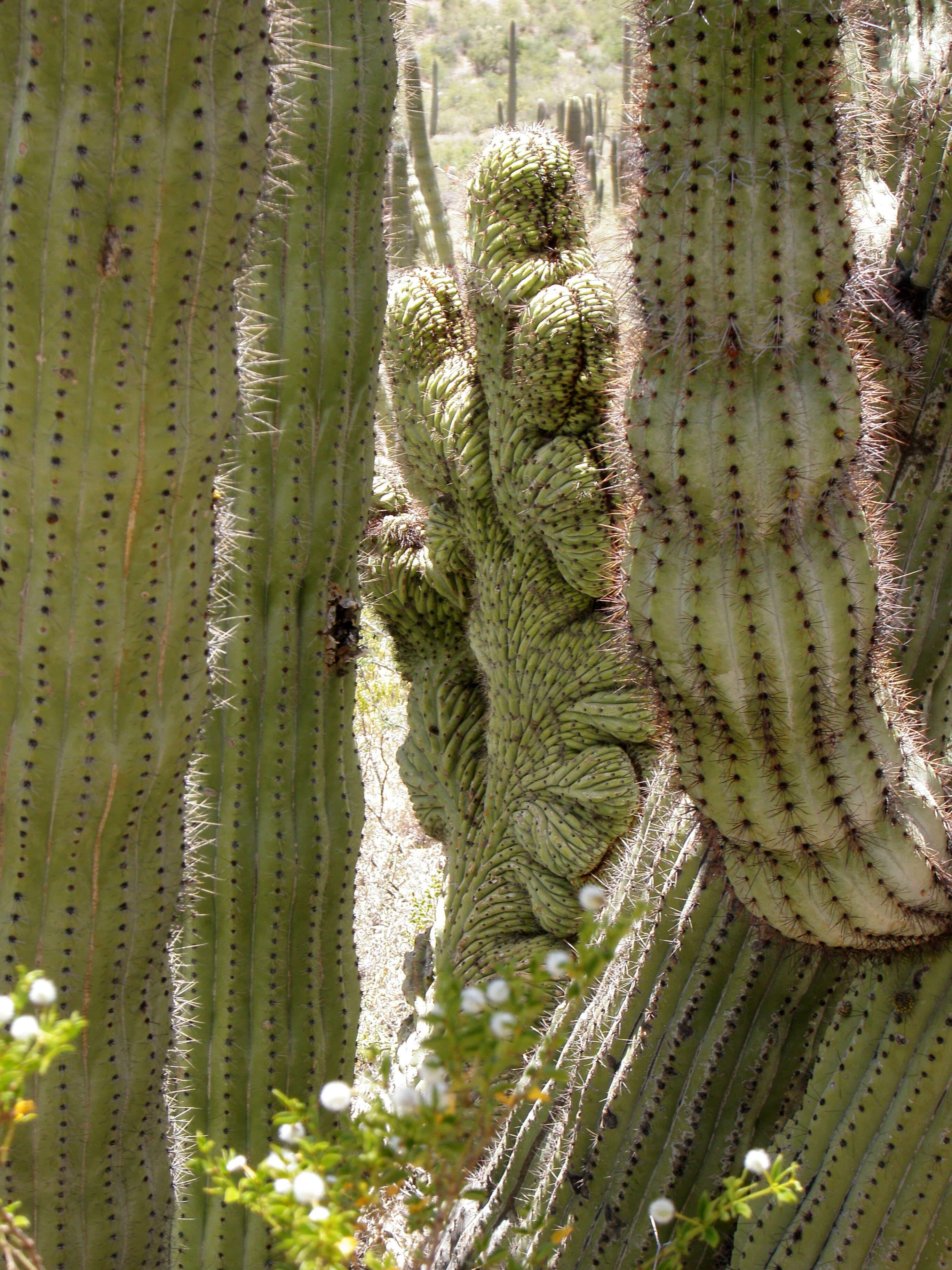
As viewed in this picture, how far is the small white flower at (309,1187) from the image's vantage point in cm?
108

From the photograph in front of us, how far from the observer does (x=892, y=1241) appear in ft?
7.92

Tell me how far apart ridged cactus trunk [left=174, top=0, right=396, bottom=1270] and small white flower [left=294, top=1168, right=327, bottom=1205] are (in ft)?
6.15

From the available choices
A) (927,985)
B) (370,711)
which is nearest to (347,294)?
(927,985)

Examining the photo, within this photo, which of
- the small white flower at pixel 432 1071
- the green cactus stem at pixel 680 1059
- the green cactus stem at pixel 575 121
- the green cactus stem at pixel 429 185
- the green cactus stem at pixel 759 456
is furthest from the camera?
the green cactus stem at pixel 575 121

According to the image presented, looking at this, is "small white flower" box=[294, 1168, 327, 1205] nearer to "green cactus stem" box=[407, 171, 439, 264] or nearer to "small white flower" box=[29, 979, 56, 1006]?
"small white flower" box=[29, 979, 56, 1006]

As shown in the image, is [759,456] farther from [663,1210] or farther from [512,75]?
[512,75]

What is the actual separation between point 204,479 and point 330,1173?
3.68 ft

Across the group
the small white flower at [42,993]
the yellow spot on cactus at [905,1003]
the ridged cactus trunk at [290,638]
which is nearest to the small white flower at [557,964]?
the small white flower at [42,993]

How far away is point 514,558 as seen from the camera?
468 centimetres

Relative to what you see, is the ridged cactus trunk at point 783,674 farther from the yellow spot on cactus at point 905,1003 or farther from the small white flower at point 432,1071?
the small white flower at point 432,1071

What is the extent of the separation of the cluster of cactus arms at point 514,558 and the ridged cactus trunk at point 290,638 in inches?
44.9

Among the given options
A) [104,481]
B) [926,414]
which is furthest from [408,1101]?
[926,414]

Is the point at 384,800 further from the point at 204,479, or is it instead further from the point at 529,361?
the point at 204,479

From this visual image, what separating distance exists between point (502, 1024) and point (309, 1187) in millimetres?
252
